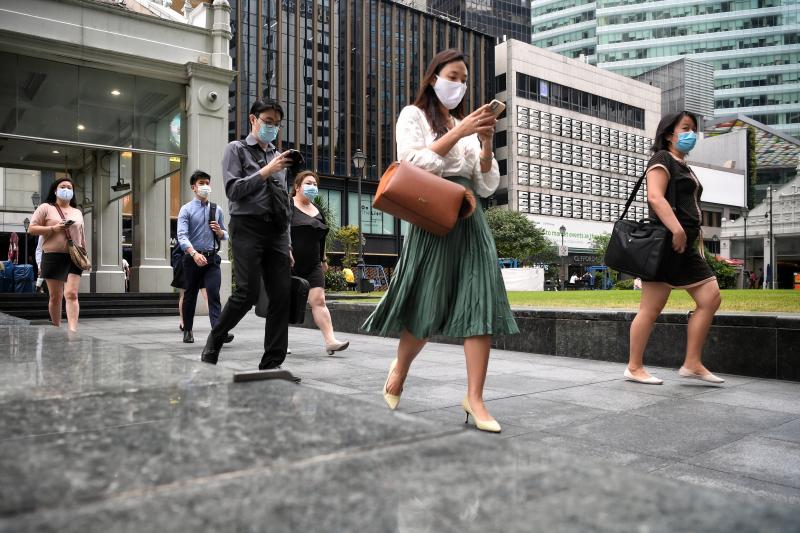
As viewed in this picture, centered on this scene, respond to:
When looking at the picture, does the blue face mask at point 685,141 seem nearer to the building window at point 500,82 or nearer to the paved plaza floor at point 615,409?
the paved plaza floor at point 615,409

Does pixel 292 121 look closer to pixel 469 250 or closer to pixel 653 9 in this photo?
pixel 469 250

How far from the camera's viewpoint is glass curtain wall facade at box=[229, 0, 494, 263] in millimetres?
47781

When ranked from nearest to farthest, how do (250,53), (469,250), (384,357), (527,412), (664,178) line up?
(469,250) → (527,412) → (664,178) → (384,357) → (250,53)

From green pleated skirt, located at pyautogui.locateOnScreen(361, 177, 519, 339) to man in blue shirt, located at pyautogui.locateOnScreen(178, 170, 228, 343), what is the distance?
459 centimetres

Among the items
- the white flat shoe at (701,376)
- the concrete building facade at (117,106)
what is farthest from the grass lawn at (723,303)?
the concrete building facade at (117,106)

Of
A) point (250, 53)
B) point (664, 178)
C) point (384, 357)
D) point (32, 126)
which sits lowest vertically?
point (384, 357)

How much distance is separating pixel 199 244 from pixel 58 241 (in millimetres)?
1518

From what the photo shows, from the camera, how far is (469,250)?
3.37 m

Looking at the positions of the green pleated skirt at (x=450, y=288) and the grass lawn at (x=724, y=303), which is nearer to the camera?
the green pleated skirt at (x=450, y=288)

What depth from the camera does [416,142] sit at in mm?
3422

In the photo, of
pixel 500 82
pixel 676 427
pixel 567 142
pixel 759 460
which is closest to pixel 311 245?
pixel 676 427

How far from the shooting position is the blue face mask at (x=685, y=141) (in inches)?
195

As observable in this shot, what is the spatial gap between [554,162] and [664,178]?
204 ft

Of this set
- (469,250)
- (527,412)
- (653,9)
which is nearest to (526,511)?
(469,250)
